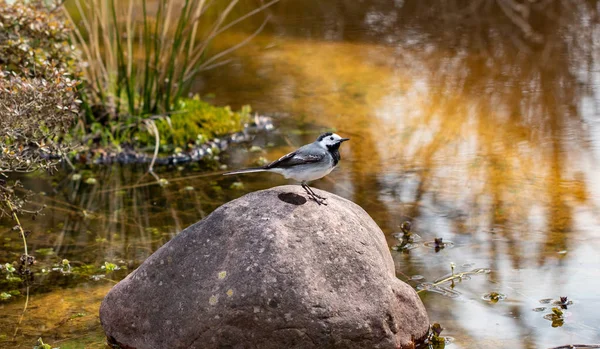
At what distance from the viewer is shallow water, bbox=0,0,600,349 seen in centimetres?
512

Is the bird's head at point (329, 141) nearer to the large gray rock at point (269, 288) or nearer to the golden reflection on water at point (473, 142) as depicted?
the large gray rock at point (269, 288)

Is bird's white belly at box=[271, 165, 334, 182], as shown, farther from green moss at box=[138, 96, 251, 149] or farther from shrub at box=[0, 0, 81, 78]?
green moss at box=[138, 96, 251, 149]

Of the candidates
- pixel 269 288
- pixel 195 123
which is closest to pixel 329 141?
pixel 269 288

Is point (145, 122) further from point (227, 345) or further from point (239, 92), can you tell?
point (227, 345)

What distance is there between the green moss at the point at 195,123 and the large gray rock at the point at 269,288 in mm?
3393

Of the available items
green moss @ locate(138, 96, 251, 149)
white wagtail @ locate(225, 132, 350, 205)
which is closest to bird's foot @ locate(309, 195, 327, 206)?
white wagtail @ locate(225, 132, 350, 205)

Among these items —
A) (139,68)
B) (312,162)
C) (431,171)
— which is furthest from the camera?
(139,68)

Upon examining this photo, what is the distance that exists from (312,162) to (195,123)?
372 centimetres

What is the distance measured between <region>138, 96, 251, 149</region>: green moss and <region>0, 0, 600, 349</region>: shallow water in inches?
16.6

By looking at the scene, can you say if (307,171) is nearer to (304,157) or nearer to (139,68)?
(304,157)

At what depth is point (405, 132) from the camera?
8.12 metres

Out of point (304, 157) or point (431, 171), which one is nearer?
point (304, 157)

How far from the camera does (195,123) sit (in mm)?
8188

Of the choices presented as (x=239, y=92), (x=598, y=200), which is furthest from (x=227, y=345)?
(x=239, y=92)
